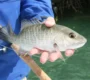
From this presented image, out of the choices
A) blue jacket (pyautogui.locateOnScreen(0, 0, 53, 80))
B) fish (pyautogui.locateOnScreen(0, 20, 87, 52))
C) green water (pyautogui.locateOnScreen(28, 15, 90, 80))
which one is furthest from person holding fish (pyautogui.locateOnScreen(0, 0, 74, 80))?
green water (pyautogui.locateOnScreen(28, 15, 90, 80))

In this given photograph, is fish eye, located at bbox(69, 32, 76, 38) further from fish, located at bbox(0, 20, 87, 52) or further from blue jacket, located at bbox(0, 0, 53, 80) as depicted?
blue jacket, located at bbox(0, 0, 53, 80)

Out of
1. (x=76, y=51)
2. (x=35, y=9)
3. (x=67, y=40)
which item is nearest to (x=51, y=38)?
(x=67, y=40)

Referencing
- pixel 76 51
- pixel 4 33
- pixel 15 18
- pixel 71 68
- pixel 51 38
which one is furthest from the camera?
pixel 76 51

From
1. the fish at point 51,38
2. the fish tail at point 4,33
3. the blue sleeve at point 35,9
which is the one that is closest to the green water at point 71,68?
the blue sleeve at point 35,9

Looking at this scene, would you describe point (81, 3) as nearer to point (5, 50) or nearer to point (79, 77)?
point (79, 77)

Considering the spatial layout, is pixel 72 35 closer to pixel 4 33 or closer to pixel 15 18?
pixel 4 33

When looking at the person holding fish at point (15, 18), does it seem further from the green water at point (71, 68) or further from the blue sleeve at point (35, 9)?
the green water at point (71, 68)

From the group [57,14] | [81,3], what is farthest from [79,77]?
[81,3]
